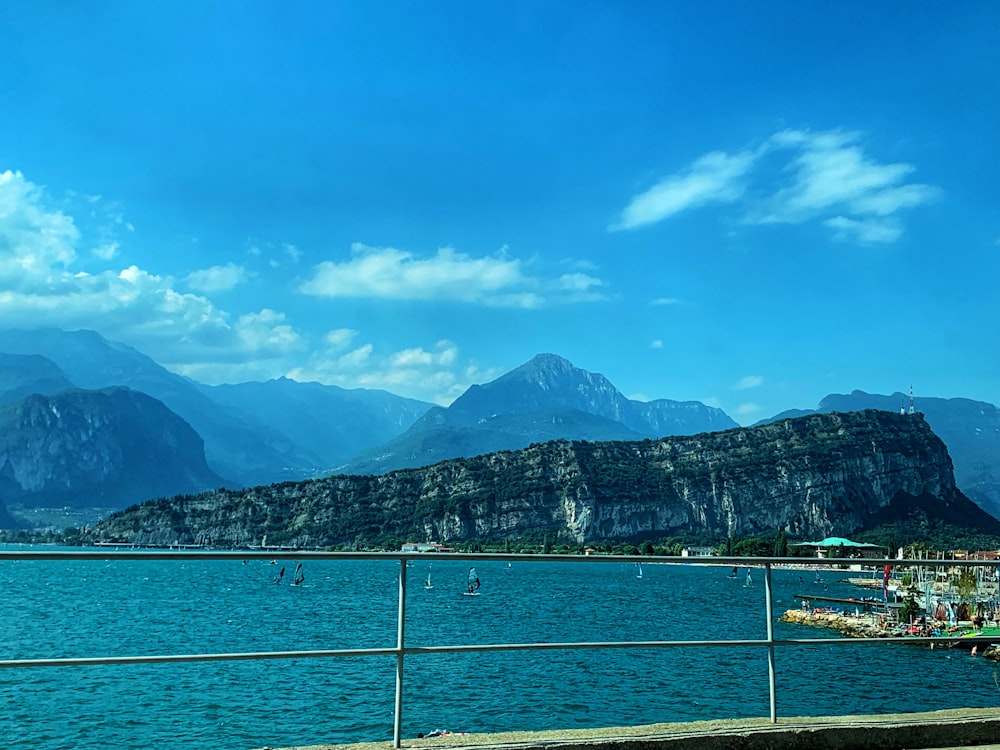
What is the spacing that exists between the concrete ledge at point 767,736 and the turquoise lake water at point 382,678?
5.81 ft

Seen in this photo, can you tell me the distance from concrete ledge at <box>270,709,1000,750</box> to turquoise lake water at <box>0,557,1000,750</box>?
5.81 ft

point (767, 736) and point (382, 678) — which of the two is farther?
point (382, 678)

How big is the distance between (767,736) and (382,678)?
61.0 feet

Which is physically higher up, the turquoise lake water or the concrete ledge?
the concrete ledge

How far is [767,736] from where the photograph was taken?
574 centimetres

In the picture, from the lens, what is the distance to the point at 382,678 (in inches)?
898

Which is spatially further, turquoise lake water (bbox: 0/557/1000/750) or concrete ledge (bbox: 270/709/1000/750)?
turquoise lake water (bbox: 0/557/1000/750)

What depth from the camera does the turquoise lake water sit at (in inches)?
677

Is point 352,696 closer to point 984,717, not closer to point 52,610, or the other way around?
point 984,717

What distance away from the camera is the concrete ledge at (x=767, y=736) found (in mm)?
5375

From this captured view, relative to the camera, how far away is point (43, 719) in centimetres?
1700

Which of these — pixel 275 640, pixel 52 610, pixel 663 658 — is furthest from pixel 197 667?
pixel 52 610

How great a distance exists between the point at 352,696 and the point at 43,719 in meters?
6.52

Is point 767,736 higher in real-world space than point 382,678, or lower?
higher
